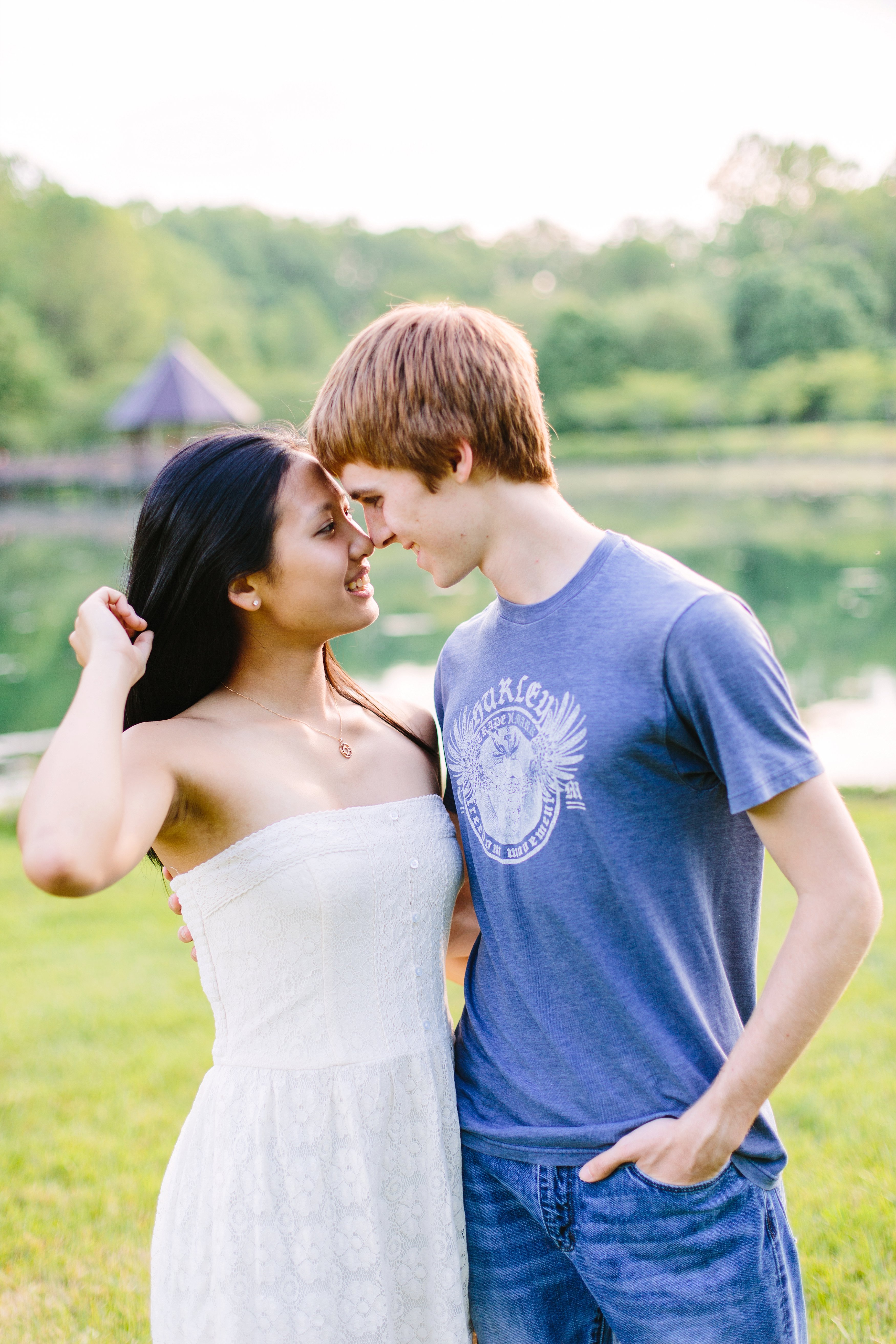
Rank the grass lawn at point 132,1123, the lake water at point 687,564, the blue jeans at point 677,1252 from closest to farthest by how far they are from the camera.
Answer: the blue jeans at point 677,1252 < the grass lawn at point 132,1123 < the lake water at point 687,564

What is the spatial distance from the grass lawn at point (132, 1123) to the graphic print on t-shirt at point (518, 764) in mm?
1791

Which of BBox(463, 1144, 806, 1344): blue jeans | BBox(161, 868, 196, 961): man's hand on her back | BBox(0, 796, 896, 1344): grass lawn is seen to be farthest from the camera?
BBox(0, 796, 896, 1344): grass lawn

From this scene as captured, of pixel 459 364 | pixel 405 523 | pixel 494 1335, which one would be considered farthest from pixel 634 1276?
pixel 459 364

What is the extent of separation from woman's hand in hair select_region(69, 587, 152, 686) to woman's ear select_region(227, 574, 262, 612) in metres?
0.16

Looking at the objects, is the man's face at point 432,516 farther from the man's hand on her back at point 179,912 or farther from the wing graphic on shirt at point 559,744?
the man's hand on her back at point 179,912

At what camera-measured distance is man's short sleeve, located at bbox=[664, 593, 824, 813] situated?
1.46 meters

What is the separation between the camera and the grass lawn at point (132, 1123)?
113 inches

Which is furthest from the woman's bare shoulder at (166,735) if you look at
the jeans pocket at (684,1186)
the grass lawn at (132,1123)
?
the grass lawn at (132,1123)

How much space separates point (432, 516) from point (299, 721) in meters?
0.54

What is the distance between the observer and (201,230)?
2810 inches

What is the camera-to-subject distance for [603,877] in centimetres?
162

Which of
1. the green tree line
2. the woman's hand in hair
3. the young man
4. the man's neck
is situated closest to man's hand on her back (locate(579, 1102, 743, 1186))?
the young man

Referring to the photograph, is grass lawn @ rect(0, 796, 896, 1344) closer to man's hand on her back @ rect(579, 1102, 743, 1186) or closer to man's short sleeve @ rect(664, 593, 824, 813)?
man's hand on her back @ rect(579, 1102, 743, 1186)

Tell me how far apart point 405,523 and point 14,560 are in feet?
111
